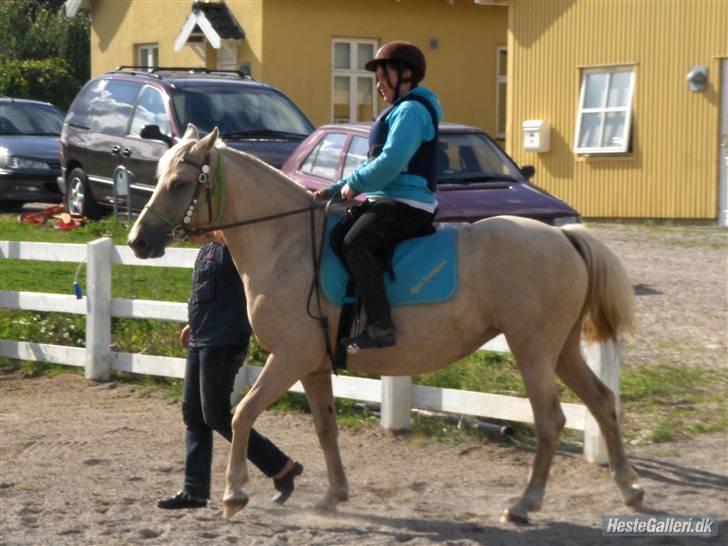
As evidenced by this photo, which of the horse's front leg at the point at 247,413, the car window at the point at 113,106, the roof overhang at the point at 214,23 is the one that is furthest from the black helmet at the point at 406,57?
the roof overhang at the point at 214,23

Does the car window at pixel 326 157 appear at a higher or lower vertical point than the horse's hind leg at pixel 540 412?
higher

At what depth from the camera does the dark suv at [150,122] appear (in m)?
15.8

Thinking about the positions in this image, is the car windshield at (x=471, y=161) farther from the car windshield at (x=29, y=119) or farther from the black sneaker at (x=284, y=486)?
the car windshield at (x=29, y=119)

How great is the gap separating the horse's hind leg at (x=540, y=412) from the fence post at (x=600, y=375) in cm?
102

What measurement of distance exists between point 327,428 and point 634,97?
46.9 feet

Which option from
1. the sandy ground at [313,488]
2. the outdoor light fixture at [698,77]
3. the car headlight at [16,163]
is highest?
the outdoor light fixture at [698,77]

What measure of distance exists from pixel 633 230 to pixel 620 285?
12357 mm

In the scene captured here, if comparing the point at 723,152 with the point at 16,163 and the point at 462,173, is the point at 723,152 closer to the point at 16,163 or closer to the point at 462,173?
the point at 462,173

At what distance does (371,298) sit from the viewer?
6934mm

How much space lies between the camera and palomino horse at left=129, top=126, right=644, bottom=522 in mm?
7039

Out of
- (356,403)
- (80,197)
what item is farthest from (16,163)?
(356,403)

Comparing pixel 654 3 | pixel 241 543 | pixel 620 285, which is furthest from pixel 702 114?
pixel 241 543

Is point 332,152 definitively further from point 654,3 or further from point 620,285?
point 654,3

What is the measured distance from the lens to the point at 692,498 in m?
7.48
